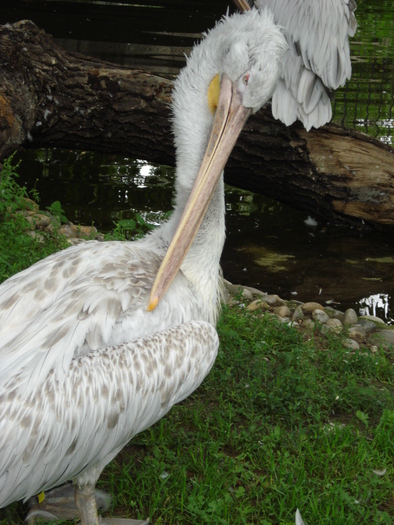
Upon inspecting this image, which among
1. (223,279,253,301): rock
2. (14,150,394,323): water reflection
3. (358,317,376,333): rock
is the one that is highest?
Answer: (223,279,253,301): rock

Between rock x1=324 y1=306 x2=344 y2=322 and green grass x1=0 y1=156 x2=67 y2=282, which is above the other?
green grass x1=0 y1=156 x2=67 y2=282

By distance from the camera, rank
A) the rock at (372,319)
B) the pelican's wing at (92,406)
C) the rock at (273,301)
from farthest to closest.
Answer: the rock at (273,301) < the rock at (372,319) < the pelican's wing at (92,406)

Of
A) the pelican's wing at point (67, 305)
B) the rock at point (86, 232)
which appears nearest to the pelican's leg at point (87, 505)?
the pelican's wing at point (67, 305)

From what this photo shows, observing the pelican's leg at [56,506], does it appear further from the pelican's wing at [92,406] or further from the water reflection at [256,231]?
the water reflection at [256,231]

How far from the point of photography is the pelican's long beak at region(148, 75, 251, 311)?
2945mm

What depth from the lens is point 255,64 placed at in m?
2.92

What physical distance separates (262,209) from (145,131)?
1.64 metres

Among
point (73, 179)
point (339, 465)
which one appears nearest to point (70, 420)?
point (339, 465)

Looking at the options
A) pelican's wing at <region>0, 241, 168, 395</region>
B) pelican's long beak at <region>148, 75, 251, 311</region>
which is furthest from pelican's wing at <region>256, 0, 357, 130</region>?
pelican's wing at <region>0, 241, 168, 395</region>

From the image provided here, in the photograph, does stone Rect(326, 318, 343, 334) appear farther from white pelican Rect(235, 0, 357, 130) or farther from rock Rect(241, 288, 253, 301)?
white pelican Rect(235, 0, 357, 130)

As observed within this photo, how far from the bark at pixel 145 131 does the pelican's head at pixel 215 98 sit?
8.07 ft

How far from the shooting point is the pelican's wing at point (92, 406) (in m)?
2.36

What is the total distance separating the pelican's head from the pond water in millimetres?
2475

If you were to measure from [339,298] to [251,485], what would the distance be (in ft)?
8.45
